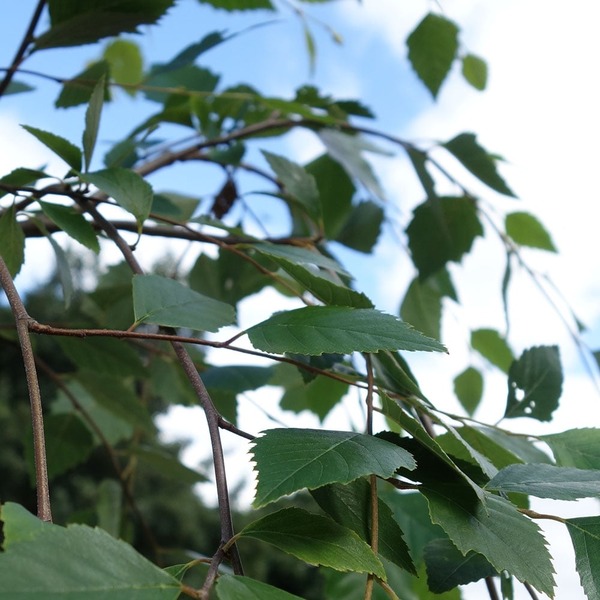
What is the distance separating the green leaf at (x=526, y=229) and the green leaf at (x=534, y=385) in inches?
8.4

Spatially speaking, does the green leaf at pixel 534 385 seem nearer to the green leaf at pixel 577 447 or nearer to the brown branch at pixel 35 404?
the green leaf at pixel 577 447

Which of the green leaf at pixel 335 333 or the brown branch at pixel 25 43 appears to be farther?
the brown branch at pixel 25 43

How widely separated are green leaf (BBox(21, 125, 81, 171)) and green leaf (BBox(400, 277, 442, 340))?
0.79ft

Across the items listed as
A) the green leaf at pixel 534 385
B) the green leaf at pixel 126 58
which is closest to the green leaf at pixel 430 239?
the green leaf at pixel 534 385

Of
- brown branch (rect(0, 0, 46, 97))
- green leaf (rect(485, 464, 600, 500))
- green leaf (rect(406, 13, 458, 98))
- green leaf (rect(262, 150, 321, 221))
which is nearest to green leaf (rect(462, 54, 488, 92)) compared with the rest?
green leaf (rect(406, 13, 458, 98))

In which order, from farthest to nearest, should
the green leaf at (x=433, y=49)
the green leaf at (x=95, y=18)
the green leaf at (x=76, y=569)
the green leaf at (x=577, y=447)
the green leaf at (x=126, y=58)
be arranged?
the green leaf at (x=126, y=58) → the green leaf at (x=433, y=49) → the green leaf at (x=95, y=18) → the green leaf at (x=577, y=447) → the green leaf at (x=76, y=569)

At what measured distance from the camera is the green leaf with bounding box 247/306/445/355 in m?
0.20

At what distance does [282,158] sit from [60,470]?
243 mm

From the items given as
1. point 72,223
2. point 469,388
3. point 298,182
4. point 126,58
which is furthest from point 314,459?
point 126,58

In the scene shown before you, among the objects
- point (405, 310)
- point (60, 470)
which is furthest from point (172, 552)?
point (405, 310)

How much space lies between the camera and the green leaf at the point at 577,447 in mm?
243

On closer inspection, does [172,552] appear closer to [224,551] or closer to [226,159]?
[226,159]

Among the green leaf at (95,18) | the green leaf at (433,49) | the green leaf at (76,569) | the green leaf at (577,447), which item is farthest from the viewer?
the green leaf at (433,49)

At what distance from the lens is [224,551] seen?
17 cm
